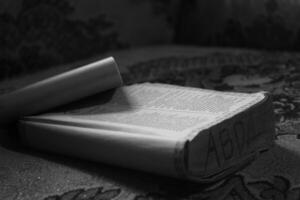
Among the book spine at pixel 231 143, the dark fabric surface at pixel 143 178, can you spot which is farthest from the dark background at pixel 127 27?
the book spine at pixel 231 143

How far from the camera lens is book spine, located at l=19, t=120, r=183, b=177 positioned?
1.64ft

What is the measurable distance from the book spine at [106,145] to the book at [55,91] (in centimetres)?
3

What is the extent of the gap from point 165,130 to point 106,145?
0.25ft

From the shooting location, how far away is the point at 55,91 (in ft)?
2.24

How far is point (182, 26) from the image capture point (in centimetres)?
144

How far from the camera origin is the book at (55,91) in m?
0.68

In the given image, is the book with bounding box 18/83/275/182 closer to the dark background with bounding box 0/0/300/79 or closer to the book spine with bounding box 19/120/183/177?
the book spine with bounding box 19/120/183/177

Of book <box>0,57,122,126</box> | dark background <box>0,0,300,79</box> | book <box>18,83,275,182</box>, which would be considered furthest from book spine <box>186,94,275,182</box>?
dark background <box>0,0,300,79</box>

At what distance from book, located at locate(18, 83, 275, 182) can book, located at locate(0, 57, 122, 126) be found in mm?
15

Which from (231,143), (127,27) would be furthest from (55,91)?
(127,27)

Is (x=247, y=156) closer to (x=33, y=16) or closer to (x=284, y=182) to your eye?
(x=284, y=182)

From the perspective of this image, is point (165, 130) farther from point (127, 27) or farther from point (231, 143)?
point (127, 27)

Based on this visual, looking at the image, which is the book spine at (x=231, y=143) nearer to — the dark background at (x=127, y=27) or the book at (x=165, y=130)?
A: the book at (x=165, y=130)

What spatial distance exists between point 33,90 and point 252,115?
0.31m
